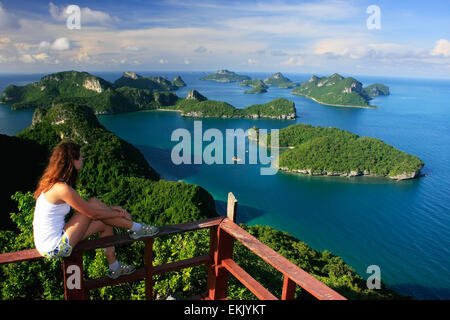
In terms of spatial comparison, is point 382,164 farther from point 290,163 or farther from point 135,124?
point 135,124

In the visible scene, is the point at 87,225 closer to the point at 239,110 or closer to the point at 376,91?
the point at 239,110

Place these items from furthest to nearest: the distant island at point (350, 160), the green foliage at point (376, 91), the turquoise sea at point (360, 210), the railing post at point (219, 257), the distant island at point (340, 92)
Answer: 1. the green foliage at point (376, 91)
2. the distant island at point (340, 92)
3. the distant island at point (350, 160)
4. the turquoise sea at point (360, 210)
5. the railing post at point (219, 257)

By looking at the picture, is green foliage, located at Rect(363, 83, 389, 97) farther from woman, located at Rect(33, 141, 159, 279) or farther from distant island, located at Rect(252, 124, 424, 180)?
woman, located at Rect(33, 141, 159, 279)

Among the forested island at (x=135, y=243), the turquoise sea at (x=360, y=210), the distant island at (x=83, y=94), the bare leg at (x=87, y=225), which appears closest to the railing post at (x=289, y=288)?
the bare leg at (x=87, y=225)

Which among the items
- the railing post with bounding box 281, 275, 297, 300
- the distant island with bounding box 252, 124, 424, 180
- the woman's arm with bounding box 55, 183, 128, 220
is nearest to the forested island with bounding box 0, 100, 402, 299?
the woman's arm with bounding box 55, 183, 128, 220

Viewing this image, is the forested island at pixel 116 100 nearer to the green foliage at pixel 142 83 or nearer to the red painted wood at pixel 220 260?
the green foliage at pixel 142 83

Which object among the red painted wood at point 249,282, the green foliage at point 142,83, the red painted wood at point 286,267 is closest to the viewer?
→ the red painted wood at point 286,267

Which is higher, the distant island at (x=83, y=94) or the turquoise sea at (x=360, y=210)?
the distant island at (x=83, y=94)
